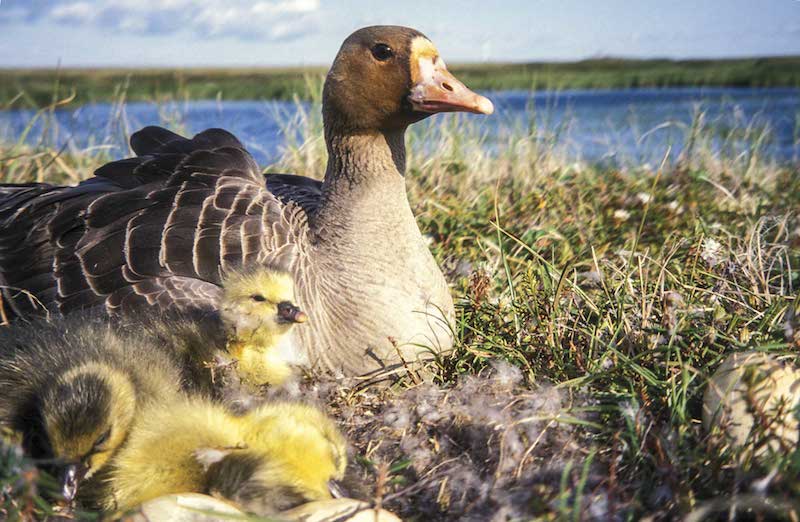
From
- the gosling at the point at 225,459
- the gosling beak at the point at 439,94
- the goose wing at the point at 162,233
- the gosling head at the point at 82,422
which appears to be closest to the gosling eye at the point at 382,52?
the gosling beak at the point at 439,94

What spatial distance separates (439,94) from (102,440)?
6.77 ft

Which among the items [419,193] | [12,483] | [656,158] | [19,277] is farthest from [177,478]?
[656,158]

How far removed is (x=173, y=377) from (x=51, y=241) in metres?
1.34

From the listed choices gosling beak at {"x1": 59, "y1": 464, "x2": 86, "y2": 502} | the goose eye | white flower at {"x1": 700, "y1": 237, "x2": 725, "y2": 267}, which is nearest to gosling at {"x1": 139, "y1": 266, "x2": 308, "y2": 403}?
gosling beak at {"x1": 59, "y1": 464, "x2": 86, "y2": 502}

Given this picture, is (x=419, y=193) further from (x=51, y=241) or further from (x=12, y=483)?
(x=12, y=483)

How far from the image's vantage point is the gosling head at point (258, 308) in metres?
2.85

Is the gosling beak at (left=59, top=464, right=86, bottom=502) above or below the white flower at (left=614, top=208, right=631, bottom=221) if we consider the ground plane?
below

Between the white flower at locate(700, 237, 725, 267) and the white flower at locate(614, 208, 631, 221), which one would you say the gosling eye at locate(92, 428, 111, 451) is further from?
the white flower at locate(614, 208, 631, 221)

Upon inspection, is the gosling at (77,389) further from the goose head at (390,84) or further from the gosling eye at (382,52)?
the gosling eye at (382,52)

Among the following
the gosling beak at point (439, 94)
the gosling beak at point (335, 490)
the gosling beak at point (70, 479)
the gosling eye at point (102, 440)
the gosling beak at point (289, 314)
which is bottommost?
the gosling beak at point (335, 490)

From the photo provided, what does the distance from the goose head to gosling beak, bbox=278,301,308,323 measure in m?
1.21

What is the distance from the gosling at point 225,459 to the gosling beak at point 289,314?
420 millimetres

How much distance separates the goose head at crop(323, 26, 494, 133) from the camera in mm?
3492

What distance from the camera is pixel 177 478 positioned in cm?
232
